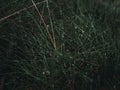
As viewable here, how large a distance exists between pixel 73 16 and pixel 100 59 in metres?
0.38

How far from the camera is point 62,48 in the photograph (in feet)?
7.64

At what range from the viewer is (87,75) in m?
2.28

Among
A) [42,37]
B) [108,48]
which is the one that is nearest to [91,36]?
[108,48]

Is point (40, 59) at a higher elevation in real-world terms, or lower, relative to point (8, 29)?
lower

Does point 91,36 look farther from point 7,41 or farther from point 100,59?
point 7,41

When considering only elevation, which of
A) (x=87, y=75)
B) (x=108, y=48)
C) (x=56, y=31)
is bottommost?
(x=87, y=75)

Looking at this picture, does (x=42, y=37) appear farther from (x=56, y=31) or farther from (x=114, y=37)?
(x=114, y=37)

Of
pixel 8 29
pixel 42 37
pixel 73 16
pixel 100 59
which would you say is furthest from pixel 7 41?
pixel 100 59

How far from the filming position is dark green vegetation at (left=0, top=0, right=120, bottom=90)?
2258 mm

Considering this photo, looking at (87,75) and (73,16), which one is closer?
(87,75)

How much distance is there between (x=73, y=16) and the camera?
8.16 feet

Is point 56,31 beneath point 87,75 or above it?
above

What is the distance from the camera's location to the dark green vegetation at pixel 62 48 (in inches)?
88.9

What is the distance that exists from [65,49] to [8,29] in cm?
44
